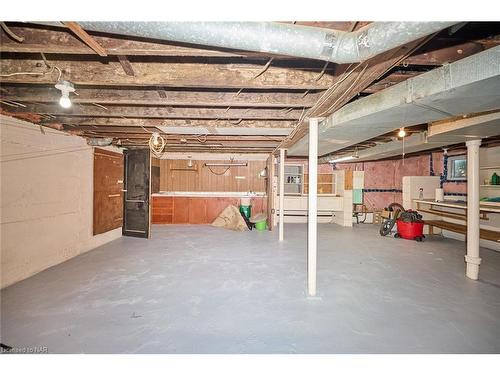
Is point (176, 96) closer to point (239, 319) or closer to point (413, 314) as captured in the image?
point (239, 319)

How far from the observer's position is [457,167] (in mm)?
6910

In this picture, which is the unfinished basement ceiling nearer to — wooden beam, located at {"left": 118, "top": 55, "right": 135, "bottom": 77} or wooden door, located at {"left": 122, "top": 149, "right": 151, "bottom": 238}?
wooden beam, located at {"left": 118, "top": 55, "right": 135, "bottom": 77}

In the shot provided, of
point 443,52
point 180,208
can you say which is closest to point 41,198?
point 180,208

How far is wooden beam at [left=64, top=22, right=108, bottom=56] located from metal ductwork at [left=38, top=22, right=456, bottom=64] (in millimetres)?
163

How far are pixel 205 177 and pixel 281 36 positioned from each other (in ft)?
25.3

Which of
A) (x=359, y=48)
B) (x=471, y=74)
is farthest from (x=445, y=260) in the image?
(x=359, y=48)

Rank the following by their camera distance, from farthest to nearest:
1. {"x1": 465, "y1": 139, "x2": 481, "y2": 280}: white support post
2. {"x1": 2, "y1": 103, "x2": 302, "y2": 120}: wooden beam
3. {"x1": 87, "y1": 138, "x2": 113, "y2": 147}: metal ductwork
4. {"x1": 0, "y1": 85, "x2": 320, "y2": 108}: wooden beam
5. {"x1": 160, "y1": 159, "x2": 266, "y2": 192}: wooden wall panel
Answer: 1. {"x1": 160, "y1": 159, "x2": 266, "y2": 192}: wooden wall panel
2. {"x1": 87, "y1": 138, "x2": 113, "y2": 147}: metal ductwork
3. {"x1": 465, "y1": 139, "x2": 481, "y2": 280}: white support post
4. {"x1": 2, "y1": 103, "x2": 302, "y2": 120}: wooden beam
5. {"x1": 0, "y1": 85, "x2": 320, "y2": 108}: wooden beam

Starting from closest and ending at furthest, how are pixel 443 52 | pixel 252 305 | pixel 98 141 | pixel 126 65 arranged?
pixel 443 52
pixel 126 65
pixel 252 305
pixel 98 141

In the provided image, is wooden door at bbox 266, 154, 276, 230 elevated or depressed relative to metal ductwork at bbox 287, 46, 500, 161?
depressed

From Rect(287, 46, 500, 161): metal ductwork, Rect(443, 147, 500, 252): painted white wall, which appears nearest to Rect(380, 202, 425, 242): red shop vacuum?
Rect(443, 147, 500, 252): painted white wall

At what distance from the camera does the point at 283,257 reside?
4.37 metres

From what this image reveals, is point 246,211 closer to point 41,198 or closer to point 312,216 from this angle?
point 312,216

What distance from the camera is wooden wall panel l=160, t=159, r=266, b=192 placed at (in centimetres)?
869
